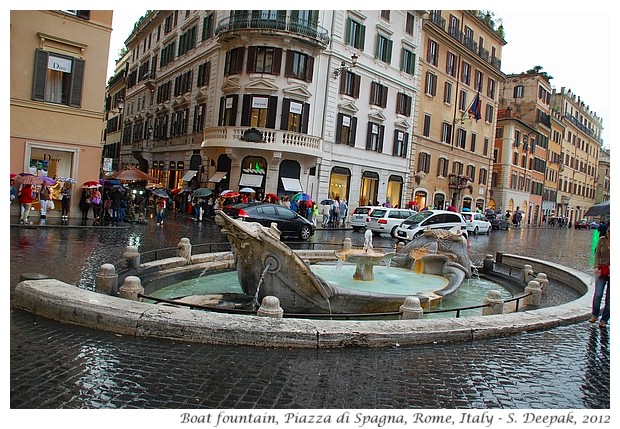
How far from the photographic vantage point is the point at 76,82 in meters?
19.3

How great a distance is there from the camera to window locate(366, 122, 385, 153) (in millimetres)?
33719

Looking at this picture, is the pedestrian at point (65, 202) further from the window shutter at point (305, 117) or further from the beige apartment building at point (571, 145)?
the beige apartment building at point (571, 145)

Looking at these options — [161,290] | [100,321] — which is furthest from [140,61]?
[100,321]

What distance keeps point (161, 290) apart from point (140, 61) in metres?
44.0

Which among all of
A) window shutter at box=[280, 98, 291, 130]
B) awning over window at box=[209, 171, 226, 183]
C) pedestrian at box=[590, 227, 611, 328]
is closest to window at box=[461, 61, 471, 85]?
window shutter at box=[280, 98, 291, 130]

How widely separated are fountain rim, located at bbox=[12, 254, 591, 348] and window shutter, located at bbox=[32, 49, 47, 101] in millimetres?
14360

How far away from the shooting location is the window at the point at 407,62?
35812 mm

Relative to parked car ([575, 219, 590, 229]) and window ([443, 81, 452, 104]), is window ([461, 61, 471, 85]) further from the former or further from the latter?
parked car ([575, 219, 590, 229])

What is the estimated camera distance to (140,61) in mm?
47906

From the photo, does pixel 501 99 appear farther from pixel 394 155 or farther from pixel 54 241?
pixel 54 241

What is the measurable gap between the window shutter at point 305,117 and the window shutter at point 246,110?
3202 millimetres

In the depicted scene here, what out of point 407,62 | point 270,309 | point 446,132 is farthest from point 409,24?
point 270,309

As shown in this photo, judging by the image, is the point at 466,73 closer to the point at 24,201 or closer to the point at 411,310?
the point at 24,201

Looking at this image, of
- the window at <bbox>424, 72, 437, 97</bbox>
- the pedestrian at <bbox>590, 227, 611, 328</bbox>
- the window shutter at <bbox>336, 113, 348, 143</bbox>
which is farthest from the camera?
the window at <bbox>424, 72, 437, 97</bbox>
